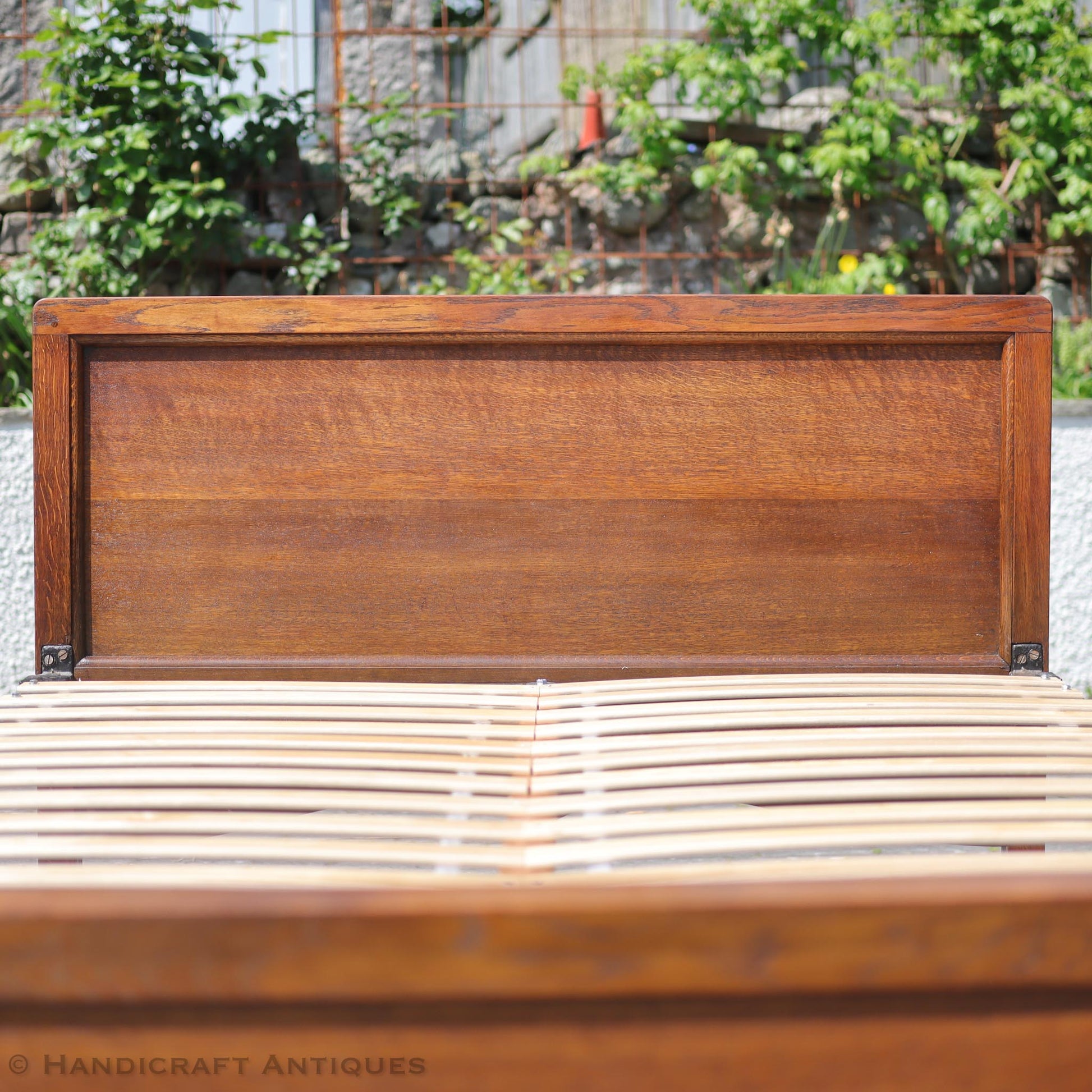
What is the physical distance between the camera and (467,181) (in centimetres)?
343

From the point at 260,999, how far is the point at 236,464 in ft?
3.43

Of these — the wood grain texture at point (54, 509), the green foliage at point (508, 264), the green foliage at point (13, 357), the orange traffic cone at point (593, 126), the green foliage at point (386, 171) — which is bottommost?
the wood grain texture at point (54, 509)

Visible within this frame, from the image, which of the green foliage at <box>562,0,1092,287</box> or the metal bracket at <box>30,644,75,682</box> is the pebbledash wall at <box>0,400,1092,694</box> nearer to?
the green foliage at <box>562,0,1092,287</box>

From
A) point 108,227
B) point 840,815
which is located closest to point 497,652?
point 840,815

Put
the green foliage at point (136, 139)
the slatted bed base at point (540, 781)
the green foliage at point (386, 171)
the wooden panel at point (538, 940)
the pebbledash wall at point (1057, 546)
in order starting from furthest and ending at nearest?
the green foliage at point (386, 171) < the green foliage at point (136, 139) < the pebbledash wall at point (1057, 546) < the slatted bed base at point (540, 781) < the wooden panel at point (538, 940)

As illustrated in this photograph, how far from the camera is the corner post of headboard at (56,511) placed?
1.38 meters

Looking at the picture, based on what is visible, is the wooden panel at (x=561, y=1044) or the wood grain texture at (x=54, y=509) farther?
the wood grain texture at (x=54, y=509)

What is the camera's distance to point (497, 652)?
4.58 ft

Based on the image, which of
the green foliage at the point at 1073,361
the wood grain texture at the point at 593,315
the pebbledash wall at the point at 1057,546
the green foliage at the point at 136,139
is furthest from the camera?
the green foliage at the point at 136,139

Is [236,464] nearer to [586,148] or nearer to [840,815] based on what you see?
[840,815]

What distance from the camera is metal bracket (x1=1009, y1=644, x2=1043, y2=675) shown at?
4.48 ft

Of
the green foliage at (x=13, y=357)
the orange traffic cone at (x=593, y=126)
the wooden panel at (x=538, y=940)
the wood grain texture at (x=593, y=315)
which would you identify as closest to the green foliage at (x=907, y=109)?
the orange traffic cone at (x=593, y=126)

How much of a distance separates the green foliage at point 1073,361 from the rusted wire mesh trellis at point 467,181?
0.33m

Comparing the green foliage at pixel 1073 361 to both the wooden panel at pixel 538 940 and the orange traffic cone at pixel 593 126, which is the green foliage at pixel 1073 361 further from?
the wooden panel at pixel 538 940
